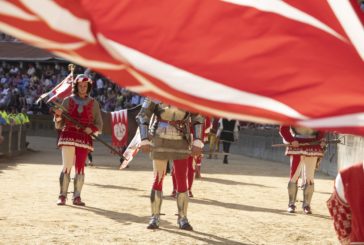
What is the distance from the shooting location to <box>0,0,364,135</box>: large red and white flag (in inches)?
113

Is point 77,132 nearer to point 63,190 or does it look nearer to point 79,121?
point 79,121

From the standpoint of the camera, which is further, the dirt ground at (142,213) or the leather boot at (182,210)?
the leather boot at (182,210)

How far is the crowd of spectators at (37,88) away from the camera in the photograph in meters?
37.0

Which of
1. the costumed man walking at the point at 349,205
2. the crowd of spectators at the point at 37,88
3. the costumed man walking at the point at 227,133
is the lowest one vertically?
the costumed man walking at the point at 349,205

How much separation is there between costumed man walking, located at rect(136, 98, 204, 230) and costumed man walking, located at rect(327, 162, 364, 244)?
5246 millimetres

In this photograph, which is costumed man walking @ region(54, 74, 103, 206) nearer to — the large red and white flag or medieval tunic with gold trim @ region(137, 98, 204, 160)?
medieval tunic with gold trim @ region(137, 98, 204, 160)

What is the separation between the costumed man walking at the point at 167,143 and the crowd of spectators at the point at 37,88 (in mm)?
26297

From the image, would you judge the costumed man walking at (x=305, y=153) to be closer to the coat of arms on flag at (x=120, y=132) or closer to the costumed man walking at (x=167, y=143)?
the costumed man walking at (x=167, y=143)

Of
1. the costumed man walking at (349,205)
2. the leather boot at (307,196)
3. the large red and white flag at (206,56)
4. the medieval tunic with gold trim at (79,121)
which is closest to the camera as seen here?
the large red and white flag at (206,56)

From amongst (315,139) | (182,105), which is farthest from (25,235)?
(182,105)

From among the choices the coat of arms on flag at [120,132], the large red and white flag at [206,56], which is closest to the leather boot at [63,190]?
the large red and white flag at [206,56]

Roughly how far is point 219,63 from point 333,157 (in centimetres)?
1925

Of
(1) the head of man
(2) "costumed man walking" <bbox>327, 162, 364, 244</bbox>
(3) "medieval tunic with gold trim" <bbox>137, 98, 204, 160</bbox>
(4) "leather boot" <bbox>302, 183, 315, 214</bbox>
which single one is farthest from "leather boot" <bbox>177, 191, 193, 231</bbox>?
(2) "costumed man walking" <bbox>327, 162, 364, 244</bbox>

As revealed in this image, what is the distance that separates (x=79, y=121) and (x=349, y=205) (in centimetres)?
828
